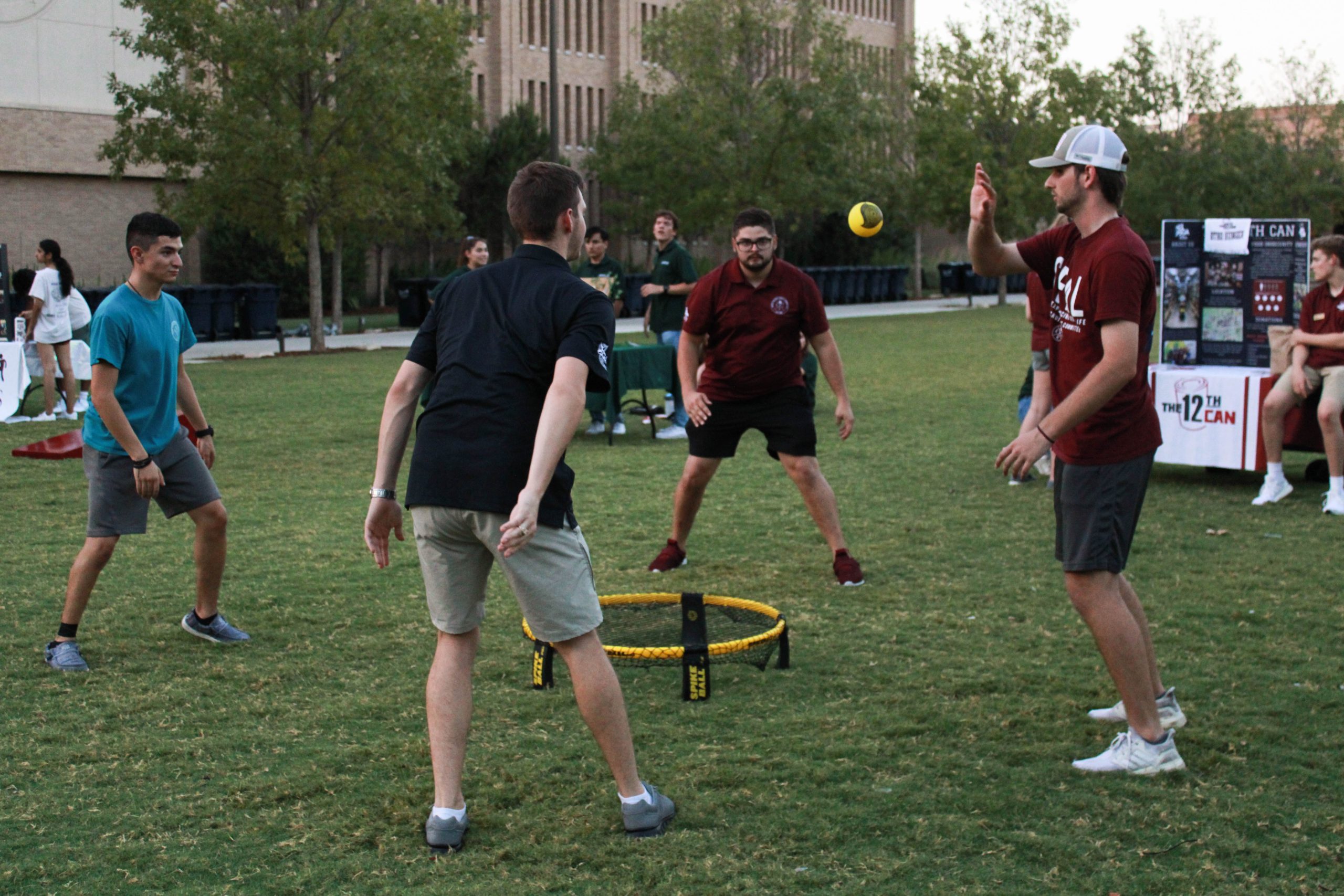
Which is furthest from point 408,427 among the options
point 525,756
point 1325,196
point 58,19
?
point 1325,196

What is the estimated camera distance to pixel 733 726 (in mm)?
5133

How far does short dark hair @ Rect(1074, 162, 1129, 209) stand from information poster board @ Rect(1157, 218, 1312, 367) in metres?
6.25

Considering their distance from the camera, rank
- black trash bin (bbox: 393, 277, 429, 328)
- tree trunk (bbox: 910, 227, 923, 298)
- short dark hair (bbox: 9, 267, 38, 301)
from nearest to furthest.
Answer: short dark hair (bbox: 9, 267, 38, 301) < black trash bin (bbox: 393, 277, 429, 328) < tree trunk (bbox: 910, 227, 923, 298)

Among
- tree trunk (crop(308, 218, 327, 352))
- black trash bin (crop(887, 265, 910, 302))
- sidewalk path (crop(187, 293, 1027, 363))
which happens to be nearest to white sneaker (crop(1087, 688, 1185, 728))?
sidewalk path (crop(187, 293, 1027, 363))

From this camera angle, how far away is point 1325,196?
46.1m

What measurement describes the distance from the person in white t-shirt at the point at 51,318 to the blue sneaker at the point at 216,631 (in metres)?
9.30

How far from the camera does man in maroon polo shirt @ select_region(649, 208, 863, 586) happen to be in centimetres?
729

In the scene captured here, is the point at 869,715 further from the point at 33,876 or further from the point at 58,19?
the point at 58,19

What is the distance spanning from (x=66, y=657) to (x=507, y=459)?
307cm

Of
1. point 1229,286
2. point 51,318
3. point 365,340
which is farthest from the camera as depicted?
point 365,340

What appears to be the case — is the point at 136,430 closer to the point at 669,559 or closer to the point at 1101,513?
the point at 669,559

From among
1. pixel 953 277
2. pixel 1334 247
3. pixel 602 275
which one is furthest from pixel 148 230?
pixel 953 277

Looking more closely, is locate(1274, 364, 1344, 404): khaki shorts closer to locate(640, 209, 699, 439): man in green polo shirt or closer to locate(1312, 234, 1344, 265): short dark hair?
locate(1312, 234, 1344, 265): short dark hair

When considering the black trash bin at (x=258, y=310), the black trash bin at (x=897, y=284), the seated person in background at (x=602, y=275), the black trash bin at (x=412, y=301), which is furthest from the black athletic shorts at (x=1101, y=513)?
the black trash bin at (x=897, y=284)
